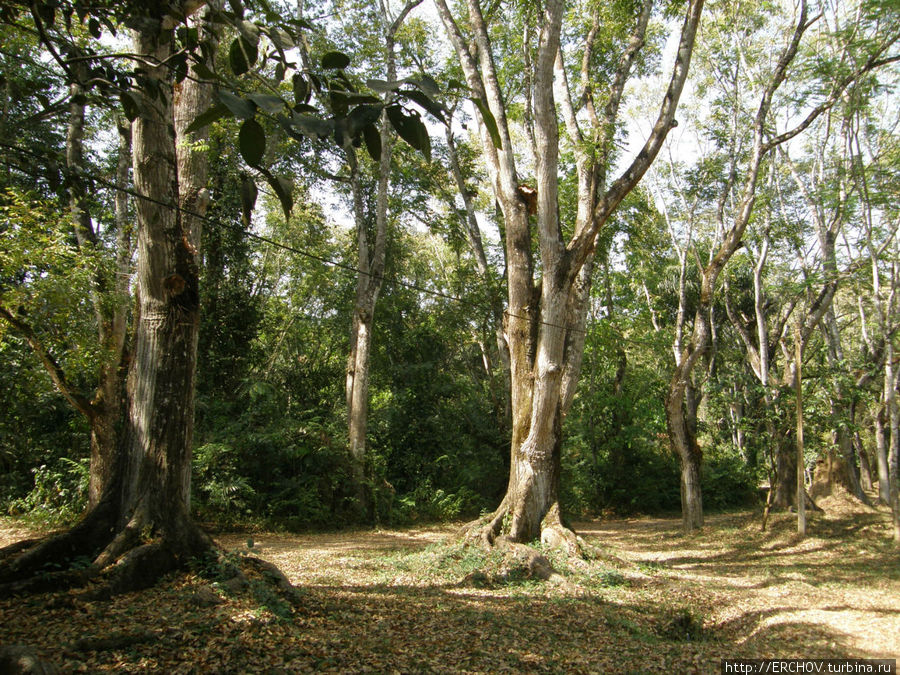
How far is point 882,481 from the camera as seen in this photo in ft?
Result: 38.5

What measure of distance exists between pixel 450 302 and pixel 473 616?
12.5 metres

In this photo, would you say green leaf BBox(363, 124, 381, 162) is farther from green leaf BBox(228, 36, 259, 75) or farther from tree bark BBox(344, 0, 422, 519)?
tree bark BBox(344, 0, 422, 519)

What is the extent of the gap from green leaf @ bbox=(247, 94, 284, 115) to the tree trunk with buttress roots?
11.9ft

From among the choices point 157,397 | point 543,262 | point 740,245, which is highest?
point 740,245

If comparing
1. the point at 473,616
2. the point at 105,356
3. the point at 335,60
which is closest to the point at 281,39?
the point at 335,60

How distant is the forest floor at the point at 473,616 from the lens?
3379 millimetres

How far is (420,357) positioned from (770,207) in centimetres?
937

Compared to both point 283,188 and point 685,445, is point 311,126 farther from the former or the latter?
point 685,445

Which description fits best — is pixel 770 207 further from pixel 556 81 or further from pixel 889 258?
pixel 556 81

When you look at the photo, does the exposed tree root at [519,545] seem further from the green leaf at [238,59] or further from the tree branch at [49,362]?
the green leaf at [238,59]

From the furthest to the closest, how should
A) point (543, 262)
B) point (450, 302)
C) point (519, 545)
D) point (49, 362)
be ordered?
point (450, 302)
point (543, 262)
point (49, 362)
point (519, 545)

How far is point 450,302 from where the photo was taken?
16984 millimetres

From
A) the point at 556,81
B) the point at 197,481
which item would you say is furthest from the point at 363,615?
the point at 556,81

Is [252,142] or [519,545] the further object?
[519,545]
